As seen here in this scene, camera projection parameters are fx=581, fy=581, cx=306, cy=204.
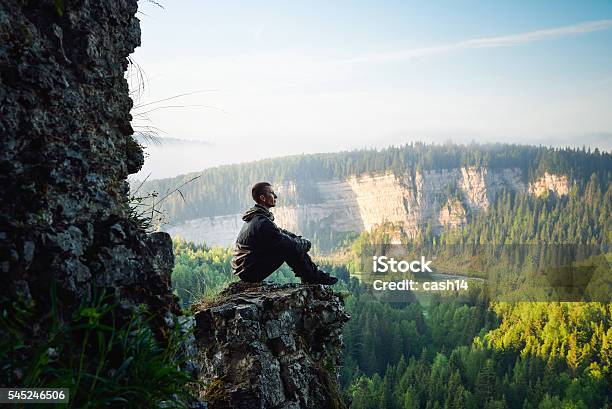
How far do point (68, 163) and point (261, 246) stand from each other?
430 cm

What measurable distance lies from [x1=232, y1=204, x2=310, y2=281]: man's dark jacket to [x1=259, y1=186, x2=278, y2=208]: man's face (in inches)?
3.6

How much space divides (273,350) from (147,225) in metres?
2.43

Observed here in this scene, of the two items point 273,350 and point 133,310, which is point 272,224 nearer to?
point 273,350

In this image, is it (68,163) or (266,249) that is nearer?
(68,163)

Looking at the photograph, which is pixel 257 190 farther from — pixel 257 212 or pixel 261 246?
pixel 261 246

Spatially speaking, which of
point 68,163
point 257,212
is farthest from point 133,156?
point 257,212

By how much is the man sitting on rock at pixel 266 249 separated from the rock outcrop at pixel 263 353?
2.09 feet

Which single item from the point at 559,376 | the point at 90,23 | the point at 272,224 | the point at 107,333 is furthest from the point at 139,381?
the point at 559,376

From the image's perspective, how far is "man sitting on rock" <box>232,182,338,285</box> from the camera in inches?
295

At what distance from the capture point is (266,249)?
7.62m

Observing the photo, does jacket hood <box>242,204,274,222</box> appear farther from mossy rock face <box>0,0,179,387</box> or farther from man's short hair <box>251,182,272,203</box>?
mossy rock face <box>0,0,179,387</box>

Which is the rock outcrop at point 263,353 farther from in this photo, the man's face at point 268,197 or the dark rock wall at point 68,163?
the dark rock wall at point 68,163

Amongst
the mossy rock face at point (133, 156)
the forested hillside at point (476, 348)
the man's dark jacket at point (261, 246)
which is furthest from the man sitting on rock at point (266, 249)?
the forested hillside at point (476, 348)

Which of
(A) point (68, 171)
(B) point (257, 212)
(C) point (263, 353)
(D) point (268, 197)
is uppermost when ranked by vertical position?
(A) point (68, 171)
